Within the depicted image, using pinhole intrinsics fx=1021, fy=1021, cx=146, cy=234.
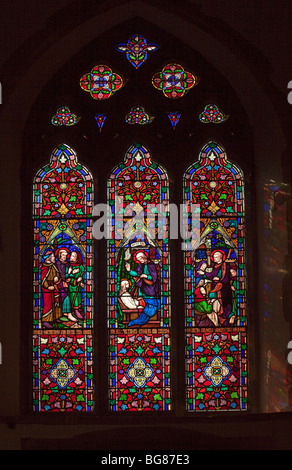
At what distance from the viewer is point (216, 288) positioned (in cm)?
870

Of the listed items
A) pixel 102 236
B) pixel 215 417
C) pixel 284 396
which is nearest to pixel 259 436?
pixel 215 417

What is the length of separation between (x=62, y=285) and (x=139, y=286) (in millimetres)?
662

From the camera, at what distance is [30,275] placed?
28.6 feet

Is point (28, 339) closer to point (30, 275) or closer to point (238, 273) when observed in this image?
point (30, 275)

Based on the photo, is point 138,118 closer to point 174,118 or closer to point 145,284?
point 174,118

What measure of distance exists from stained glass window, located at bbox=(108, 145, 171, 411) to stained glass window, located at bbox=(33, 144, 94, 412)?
8.5 inches

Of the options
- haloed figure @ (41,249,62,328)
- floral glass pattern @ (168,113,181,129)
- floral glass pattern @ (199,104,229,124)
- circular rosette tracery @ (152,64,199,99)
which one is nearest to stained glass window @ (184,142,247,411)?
floral glass pattern @ (199,104,229,124)

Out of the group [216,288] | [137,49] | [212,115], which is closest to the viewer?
[216,288]

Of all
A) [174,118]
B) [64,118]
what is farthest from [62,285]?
[174,118]

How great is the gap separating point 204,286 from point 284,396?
1168mm

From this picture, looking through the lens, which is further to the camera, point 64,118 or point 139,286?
point 64,118

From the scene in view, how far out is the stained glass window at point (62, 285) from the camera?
8570 millimetres

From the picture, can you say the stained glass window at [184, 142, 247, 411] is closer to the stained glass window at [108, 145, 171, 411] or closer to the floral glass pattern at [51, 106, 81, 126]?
the stained glass window at [108, 145, 171, 411]

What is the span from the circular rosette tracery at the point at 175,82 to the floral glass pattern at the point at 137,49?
9.1 inches
